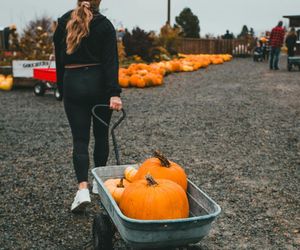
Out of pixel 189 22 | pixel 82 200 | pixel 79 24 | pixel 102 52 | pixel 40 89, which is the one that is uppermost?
pixel 189 22

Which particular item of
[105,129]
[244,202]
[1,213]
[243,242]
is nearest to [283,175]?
[244,202]

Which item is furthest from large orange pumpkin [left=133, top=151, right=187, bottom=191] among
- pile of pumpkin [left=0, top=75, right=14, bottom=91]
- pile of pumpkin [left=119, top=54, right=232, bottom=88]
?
pile of pumpkin [left=0, top=75, right=14, bottom=91]

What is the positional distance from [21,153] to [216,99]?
5.69 m

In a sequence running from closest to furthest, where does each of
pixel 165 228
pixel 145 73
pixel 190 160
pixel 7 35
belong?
pixel 165 228 → pixel 190 160 → pixel 145 73 → pixel 7 35

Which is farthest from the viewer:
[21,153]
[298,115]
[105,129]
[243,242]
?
[298,115]

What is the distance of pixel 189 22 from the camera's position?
41125 mm

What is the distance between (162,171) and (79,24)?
133 cm

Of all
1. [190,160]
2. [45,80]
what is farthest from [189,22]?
[190,160]

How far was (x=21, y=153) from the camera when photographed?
240 inches

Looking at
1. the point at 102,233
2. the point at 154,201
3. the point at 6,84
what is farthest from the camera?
the point at 6,84

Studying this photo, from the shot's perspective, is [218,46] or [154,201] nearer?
[154,201]

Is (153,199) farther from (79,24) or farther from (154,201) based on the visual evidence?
(79,24)

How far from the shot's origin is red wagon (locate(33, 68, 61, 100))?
413 inches

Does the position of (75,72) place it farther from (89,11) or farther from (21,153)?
(21,153)
